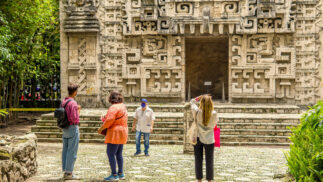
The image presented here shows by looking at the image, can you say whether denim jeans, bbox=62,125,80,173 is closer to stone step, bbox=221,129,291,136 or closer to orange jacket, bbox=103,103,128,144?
orange jacket, bbox=103,103,128,144

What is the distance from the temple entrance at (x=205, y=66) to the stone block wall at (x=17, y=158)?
12.1 meters

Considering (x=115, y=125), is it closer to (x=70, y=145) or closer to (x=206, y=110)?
(x=70, y=145)

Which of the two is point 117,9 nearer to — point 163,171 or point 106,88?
point 106,88

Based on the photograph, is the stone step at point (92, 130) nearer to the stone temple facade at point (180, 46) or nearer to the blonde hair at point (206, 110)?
the stone temple facade at point (180, 46)

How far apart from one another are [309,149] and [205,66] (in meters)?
13.7

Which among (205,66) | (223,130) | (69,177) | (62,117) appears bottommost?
(69,177)

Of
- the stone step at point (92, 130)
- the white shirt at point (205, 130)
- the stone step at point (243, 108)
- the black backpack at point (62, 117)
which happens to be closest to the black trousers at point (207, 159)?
the white shirt at point (205, 130)

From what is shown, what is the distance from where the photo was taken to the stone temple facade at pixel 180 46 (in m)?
13.2

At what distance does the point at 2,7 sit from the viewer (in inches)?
493

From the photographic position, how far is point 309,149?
13.1 ft

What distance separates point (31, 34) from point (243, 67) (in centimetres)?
855

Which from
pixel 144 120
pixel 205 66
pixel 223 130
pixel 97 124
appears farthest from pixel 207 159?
pixel 205 66

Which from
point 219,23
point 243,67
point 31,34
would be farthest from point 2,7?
point 243,67

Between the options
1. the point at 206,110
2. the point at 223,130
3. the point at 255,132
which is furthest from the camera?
the point at 223,130
